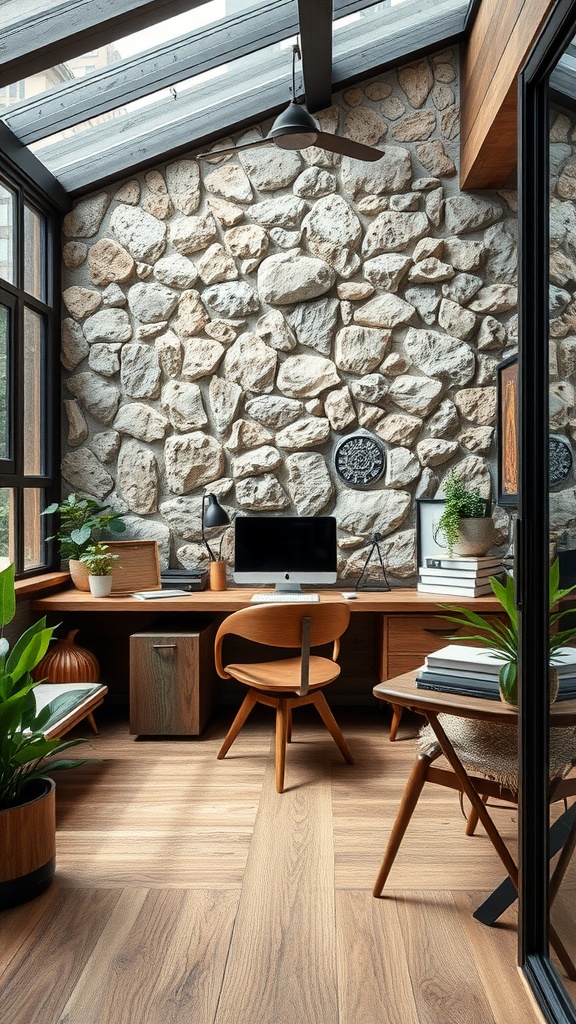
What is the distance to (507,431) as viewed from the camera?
3.91 m

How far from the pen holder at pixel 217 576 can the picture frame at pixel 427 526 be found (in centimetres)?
102

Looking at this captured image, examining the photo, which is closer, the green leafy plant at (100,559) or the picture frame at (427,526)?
the green leafy plant at (100,559)

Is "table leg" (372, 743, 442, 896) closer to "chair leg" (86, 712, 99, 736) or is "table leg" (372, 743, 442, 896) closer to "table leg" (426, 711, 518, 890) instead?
"table leg" (426, 711, 518, 890)

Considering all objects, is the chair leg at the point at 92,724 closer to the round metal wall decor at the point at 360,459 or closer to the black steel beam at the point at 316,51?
the round metal wall decor at the point at 360,459

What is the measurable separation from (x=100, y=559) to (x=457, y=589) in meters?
1.73

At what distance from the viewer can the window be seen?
3.66m

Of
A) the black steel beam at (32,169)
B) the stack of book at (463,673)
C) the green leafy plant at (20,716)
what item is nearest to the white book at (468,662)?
the stack of book at (463,673)

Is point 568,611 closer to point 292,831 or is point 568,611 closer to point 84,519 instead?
point 292,831

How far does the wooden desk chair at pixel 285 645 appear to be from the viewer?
297 cm

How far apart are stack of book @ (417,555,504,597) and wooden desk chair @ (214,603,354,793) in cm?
81

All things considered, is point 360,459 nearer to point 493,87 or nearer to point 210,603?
point 210,603

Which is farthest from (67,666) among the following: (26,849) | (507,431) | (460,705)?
(507,431)

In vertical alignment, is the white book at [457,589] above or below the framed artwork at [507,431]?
below

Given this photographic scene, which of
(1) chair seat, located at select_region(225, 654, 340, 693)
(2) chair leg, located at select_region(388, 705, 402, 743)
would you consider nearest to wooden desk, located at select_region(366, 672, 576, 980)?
(1) chair seat, located at select_region(225, 654, 340, 693)
